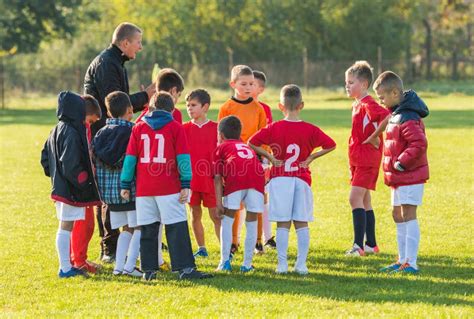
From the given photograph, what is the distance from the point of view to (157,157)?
7.50 metres

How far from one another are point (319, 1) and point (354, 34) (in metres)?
3.64

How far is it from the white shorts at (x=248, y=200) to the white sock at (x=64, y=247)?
4.59ft

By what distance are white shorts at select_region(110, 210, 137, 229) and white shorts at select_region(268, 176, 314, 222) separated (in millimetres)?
1190

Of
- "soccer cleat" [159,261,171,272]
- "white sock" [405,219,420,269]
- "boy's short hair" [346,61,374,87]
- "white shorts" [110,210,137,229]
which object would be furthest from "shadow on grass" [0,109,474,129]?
"white shorts" [110,210,137,229]

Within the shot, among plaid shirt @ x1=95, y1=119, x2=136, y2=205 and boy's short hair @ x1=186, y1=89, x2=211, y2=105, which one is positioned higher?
boy's short hair @ x1=186, y1=89, x2=211, y2=105

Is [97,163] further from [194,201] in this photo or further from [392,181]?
[392,181]

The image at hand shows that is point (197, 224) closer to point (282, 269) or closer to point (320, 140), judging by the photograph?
point (282, 269)

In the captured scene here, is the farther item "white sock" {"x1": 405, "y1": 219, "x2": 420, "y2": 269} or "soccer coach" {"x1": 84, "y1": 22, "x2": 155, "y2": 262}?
"soccer coach" {"x1": 84, "y1": 22, "x2": 155, "y2": 262}

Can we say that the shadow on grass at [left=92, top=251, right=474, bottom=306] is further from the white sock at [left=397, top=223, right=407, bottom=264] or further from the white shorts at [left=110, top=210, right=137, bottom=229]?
the white shorts at [left=110, top=210, right=137, bottom=229]

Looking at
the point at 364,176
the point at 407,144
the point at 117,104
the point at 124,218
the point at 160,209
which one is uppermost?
the point at 117,104

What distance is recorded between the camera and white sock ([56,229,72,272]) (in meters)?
7.80

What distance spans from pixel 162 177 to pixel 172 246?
61 cm

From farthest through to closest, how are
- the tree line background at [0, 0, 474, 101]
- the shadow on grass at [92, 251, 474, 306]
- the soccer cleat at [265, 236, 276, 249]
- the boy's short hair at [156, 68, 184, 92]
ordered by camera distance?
1. the tree line background at [0, 0, 474, 101]
2. the soccer cleat at [265, 236, 276, 249]
3. the boy's short hair at [156, 68, 184, 92]
4. the shadow on grass at [92, 251, 474, 306]

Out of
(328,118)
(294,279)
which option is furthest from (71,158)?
(328,118)
